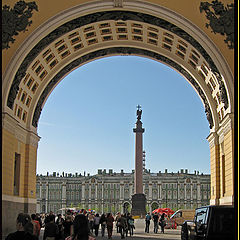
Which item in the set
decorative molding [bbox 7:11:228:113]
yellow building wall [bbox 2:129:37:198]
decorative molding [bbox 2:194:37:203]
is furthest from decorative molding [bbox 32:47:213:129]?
decorative molding [bbox 2:194:37:203]

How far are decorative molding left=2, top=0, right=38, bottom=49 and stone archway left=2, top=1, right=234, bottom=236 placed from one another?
2.32 ft

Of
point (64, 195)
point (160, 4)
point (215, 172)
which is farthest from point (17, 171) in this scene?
point (64, 195)

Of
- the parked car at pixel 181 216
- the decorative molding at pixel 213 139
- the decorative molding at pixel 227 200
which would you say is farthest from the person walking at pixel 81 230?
the parked car at pixel 181 216

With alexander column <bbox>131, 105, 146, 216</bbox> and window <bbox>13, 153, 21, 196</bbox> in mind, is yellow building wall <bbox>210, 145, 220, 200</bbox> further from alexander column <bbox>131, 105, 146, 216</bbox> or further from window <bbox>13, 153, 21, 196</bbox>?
alexander column <bbox>131, 105, 146, 216</bbox>

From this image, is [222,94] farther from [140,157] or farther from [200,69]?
[140,157]

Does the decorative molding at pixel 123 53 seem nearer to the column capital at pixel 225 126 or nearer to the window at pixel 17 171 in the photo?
the column capital at pixel 225 126

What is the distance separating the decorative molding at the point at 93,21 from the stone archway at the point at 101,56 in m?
0.06

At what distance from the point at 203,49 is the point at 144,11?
13.0 feet

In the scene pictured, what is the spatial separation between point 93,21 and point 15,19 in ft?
15.7

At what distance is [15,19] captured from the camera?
2328 cm

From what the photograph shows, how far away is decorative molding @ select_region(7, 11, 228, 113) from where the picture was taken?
2514 cm

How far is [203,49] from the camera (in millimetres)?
24906

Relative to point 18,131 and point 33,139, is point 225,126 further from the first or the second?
point 33,139

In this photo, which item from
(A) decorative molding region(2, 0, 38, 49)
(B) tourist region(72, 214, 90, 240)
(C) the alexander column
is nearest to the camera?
(B) tourist region(72, 214, 90, 240)
